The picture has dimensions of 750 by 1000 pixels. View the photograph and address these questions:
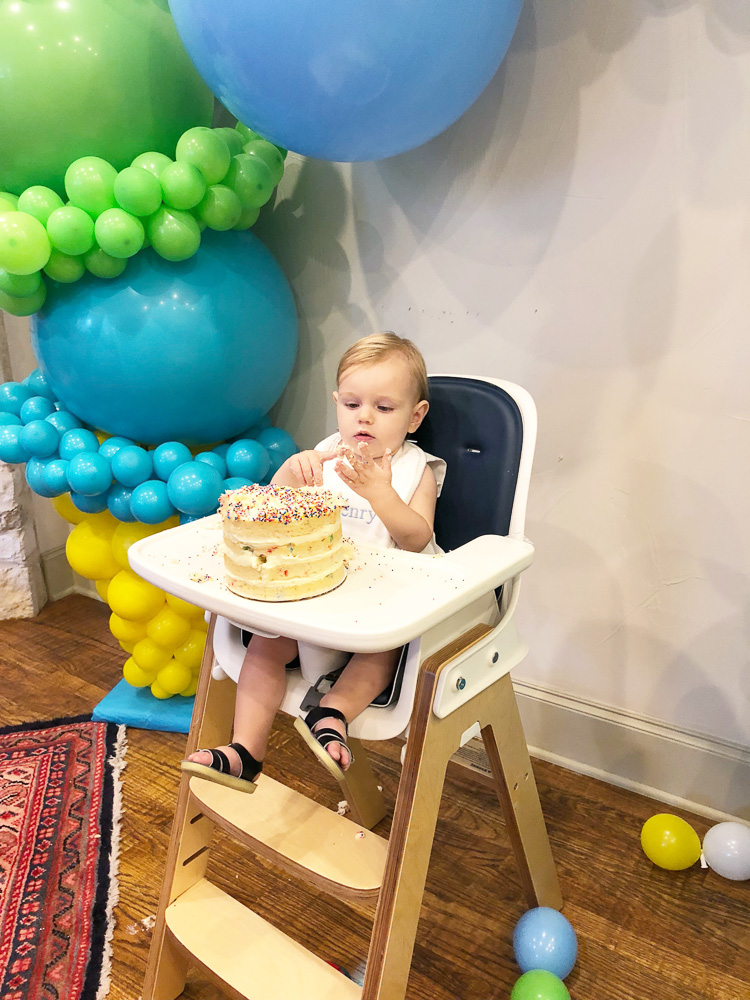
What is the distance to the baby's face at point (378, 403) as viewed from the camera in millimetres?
1256

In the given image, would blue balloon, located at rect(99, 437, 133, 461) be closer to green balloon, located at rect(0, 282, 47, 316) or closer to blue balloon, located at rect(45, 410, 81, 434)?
blue balloon, located at rect(45, 410, 81, 434)

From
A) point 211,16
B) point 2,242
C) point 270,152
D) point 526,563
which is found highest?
point 211,16

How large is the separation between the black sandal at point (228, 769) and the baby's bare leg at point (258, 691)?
0.5 inches

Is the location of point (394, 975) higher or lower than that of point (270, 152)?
lower

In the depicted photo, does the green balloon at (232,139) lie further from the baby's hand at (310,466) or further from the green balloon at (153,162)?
the baby's hand at (310,466)

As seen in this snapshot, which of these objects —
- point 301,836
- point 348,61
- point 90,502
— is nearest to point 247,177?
point 348,61

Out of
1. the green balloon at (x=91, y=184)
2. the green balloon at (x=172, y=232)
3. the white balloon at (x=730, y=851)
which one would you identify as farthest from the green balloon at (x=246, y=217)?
the white balloon at (x=730, y=851)

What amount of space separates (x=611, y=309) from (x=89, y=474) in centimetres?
113

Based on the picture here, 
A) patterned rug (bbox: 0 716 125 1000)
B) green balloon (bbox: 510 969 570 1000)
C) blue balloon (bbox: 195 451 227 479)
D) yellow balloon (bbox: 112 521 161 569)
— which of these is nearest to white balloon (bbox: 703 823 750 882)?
green balloon (bbox: 510 969 570 1000)

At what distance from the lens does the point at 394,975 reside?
3.22ft

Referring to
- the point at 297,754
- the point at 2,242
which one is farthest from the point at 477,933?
the point at 2,242

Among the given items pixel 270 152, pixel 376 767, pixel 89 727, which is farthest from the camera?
pixel 89 727

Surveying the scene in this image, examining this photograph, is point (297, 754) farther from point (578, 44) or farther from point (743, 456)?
point (578, 44)

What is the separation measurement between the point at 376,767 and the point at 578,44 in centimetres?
160
